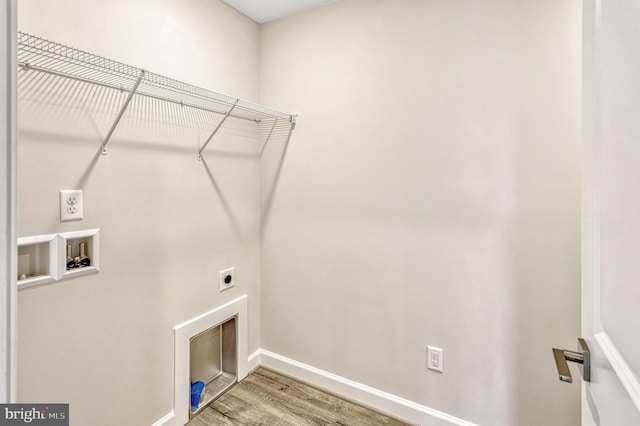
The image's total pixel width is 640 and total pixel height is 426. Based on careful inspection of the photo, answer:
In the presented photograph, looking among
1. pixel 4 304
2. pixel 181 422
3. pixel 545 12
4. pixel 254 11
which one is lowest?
pixel 181 422

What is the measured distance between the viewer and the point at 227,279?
1897mm

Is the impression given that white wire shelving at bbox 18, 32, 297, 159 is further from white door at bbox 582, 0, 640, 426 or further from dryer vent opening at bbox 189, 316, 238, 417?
white door at bbox 582, 0, 640, 426

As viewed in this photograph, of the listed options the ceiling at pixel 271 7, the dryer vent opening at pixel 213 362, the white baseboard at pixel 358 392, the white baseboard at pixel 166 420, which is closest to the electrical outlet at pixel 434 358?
the white baseboard at pixel 358 392

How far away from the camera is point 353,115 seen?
5.78ft

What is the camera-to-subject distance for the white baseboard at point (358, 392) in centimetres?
162

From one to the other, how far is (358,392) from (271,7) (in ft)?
7.75

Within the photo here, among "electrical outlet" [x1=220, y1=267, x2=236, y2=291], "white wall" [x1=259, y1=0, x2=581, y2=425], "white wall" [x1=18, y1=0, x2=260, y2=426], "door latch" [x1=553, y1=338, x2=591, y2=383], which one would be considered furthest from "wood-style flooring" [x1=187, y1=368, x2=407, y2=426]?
"door latch" [x1=553, y1=338, x2=591, y2=383]

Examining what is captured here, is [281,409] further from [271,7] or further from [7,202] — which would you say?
[271,7]

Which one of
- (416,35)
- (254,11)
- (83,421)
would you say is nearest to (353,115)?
(416,35)

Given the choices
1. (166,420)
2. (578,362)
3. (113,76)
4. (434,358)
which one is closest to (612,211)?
(578,362)

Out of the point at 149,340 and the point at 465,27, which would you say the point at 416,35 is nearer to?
the point at 465,27

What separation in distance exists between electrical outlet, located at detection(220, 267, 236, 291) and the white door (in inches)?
65.2

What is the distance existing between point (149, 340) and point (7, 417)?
44.4 inches

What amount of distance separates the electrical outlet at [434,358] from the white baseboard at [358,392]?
0.23 metres
